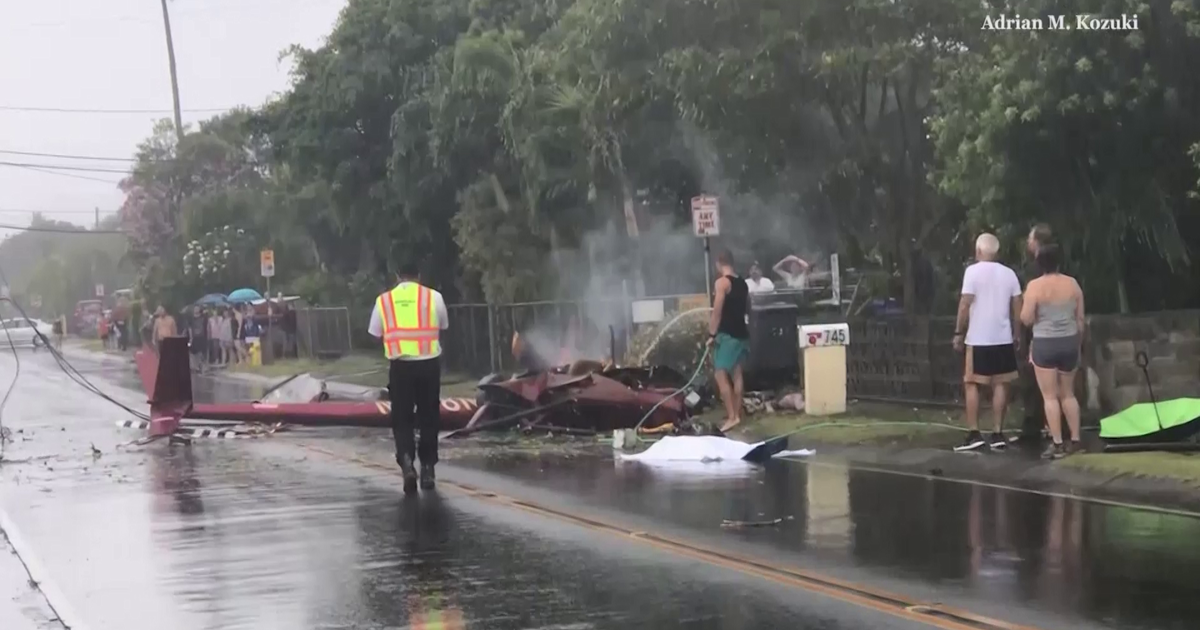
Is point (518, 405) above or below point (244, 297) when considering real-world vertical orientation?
below

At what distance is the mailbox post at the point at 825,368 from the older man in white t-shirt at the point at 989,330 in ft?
12.0

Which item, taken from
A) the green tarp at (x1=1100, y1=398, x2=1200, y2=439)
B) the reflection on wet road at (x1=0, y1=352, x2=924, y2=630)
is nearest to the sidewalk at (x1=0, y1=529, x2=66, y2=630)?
the reflection on wet road at (x1=0, y1=352, x2=924, y2=630)

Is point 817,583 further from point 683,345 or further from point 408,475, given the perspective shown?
point 683,345

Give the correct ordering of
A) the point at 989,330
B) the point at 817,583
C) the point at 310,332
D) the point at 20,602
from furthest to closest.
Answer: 1. the point at 310,332
2. the point at 989,330
3. the point at 20,602
4. the point at 817,583

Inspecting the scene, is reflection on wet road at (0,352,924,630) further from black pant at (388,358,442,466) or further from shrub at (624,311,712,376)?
shrub at (624,311,712,376)

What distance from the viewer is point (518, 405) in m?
18.5

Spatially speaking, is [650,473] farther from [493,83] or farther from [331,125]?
[331,125]

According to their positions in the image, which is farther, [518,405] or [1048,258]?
[518,405]

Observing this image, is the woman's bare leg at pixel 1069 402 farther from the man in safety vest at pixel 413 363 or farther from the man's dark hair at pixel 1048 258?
the man in safety vest at pixel 413 363

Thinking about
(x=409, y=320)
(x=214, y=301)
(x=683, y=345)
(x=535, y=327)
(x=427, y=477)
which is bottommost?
(x=427, y=477)

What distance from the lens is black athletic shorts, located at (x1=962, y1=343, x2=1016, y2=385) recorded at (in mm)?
14461

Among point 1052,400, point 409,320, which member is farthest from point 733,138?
point 409,320

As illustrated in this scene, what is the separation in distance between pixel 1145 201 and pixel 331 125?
1010 inches

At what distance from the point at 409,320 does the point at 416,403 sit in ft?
2.45
